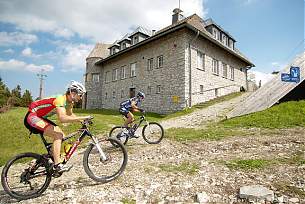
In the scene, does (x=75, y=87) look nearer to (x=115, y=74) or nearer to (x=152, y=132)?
(x=152, y=132)

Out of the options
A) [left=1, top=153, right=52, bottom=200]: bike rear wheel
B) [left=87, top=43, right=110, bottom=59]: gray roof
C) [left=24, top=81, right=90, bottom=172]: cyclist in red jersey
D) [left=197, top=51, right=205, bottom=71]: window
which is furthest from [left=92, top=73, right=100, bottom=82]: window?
[left=1, top=153, right=52, bottom=200]: bike rear wheel

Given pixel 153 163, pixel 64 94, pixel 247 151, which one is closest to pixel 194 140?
pixel 247 151

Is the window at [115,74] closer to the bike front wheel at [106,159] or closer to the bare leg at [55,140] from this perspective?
the bike front wheel at [106,159]

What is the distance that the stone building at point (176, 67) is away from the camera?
21312 mm

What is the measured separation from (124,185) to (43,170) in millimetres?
1568

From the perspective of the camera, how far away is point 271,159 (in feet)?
19.0

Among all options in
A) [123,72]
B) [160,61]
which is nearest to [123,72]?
[123,72]

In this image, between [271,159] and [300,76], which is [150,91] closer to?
[300,76]

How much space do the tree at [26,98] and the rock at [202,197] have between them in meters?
47.9

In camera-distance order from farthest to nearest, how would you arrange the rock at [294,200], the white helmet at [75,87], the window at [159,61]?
the window at [159,61]
the white helmet at [75,87]
the rock at [294,200]

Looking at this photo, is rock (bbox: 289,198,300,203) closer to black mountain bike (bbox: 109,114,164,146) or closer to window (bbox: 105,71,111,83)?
black mountain bike (bbox: 109,114,164,146)

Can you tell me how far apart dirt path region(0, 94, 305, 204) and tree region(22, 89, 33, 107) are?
144 ft

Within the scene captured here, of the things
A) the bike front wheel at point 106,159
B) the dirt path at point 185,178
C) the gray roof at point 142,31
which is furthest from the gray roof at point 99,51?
the bike front wheel at point 106,159

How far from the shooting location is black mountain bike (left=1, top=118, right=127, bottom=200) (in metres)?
4.57
